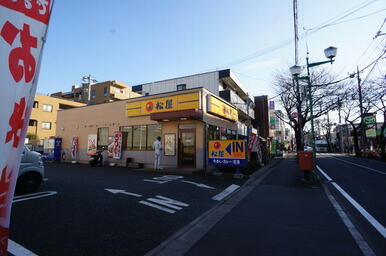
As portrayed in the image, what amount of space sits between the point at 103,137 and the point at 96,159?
2.09 metres

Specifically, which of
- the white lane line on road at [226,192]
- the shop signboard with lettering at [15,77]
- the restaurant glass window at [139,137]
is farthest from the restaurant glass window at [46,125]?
the shop signboard with lettering at [15,77]

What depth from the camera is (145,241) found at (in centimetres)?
352

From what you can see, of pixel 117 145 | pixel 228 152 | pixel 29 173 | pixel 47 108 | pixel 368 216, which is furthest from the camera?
pixel 47 108

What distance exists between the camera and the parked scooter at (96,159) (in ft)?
48.4

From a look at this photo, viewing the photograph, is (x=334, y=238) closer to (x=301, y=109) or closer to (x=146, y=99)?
(x=146, y=99)

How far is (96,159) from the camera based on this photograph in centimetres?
1494

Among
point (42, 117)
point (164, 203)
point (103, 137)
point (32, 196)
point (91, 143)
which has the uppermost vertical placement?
point (42, 117)

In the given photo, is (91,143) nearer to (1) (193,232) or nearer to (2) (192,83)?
(2) (192,83)

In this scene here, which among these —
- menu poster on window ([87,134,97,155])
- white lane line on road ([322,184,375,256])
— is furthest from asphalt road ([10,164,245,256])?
menu poster on window ([87,134,97,155])

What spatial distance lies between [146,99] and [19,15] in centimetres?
1278

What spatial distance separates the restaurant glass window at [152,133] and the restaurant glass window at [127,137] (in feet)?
5.30

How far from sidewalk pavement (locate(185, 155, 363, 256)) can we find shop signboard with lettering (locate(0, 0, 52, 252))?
271 centimetres

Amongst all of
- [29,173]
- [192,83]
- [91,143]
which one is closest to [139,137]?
[91,143]

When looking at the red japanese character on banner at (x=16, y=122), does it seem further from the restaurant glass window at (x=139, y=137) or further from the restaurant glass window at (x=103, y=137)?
the restaurant glass window at (x=103, y=137)
